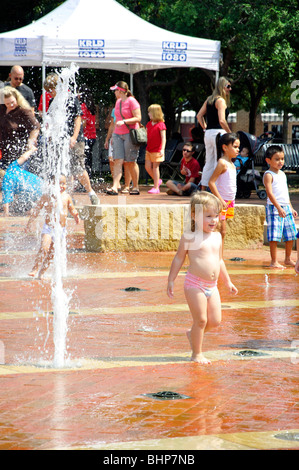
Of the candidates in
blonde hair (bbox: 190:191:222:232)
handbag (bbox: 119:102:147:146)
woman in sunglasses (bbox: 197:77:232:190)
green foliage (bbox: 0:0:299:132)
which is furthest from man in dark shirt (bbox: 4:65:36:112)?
green foliage (bbox: 0:0:299:132)

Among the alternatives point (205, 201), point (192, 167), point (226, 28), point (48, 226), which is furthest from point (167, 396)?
point (226, 28)

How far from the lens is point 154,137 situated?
17.1 metres

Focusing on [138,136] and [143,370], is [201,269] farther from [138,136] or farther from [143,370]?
[138,136]

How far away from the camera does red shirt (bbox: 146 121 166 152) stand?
671 inches

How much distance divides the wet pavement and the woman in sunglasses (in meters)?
2.93

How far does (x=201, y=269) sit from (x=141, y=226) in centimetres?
544

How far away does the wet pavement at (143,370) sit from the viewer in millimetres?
3861

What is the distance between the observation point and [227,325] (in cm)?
648

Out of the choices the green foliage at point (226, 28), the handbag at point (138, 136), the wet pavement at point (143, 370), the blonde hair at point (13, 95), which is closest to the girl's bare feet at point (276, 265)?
the wet pavement at point (143, 370)

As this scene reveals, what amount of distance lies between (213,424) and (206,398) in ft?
1.52

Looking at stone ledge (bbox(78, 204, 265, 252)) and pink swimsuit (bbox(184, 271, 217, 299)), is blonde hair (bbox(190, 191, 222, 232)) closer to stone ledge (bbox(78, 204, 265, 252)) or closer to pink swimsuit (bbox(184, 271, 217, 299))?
pink swimsuit (bbox(184, 271, 217, 299))

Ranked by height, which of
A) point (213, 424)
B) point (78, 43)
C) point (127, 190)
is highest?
point (78, 43)

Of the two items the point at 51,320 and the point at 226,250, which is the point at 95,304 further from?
the point at 226,250
